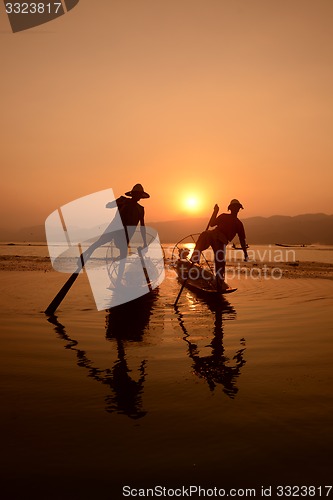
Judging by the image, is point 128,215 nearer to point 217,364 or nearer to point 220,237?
point 220,237

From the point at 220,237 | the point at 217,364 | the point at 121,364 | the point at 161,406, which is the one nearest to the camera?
the point at 161,406

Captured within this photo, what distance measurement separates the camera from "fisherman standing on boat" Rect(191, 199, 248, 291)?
12844mm

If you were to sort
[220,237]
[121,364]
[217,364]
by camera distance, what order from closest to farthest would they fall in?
[121,364] < [217,364] < [220,237]

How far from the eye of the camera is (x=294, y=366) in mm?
5648

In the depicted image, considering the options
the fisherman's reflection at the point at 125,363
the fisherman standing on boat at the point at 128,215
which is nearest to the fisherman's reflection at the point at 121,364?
the fisherman's reflection at the point at 125,363

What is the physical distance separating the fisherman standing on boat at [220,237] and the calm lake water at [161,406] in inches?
177

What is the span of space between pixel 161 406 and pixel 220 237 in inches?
378

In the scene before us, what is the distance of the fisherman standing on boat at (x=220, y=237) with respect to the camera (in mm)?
12844

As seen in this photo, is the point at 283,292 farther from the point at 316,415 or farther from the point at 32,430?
the point at 32,430

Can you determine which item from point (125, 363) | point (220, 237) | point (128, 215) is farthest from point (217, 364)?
point (128, 215)

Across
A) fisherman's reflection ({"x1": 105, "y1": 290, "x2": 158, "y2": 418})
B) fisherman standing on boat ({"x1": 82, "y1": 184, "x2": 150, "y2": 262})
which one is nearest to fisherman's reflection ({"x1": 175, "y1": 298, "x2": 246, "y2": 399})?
fisherman's reflection ({"x1": 105, "y1": 290, "x2": 158, "y2": 418})

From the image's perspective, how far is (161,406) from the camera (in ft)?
13.3

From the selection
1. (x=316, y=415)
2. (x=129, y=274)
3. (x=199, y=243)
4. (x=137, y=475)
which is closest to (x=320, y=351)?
(x=316, y=415)

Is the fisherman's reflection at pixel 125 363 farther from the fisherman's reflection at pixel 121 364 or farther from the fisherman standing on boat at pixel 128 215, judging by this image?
the fisherman standing on boat at pixel 128 215
